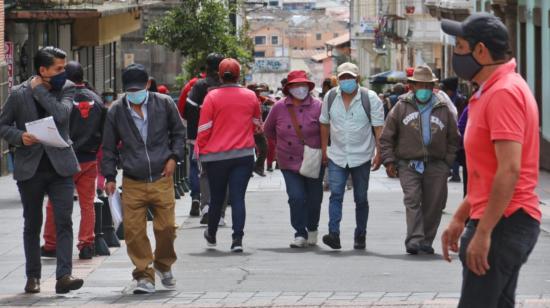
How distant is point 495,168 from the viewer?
603 centimetres

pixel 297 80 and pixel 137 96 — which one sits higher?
pixel 137 96

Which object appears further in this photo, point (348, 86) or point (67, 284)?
point (348, 86)

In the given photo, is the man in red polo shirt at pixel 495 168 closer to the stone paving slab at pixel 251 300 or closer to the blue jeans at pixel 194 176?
the stone paving slab at pixel 251 300

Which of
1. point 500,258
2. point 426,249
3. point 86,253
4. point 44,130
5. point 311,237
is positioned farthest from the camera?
point 311,237

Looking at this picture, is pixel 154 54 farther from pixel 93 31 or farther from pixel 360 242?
pixel 360 242

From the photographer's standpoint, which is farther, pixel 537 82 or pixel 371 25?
pixel 371 25

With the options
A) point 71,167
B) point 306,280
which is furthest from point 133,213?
point 306,280

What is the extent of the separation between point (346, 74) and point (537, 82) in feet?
60.1

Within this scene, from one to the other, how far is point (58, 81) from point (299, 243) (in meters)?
3.77

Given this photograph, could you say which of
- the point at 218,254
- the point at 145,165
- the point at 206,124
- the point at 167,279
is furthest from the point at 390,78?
the point at 145,165

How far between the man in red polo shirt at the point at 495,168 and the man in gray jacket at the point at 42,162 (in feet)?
15.8

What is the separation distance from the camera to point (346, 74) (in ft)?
45.1

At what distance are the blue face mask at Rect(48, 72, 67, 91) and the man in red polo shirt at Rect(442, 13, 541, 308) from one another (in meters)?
4.94

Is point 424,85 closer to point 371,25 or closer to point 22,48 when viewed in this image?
point 22,48
